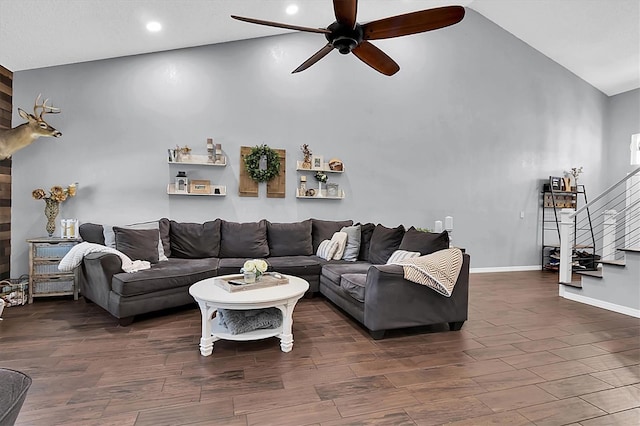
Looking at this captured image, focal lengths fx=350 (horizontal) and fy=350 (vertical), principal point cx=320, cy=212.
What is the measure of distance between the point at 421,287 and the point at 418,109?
386 centimetres

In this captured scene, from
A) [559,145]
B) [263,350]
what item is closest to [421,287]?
[263,350]

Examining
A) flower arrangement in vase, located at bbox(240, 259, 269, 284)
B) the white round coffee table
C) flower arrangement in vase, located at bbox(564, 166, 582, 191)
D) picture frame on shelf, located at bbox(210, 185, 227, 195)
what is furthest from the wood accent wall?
flower arrangement in vase, located at bbox(564, 166, 582, 191)

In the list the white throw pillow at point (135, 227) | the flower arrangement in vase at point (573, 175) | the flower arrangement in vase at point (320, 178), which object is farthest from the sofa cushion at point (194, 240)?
the flower arrangement in vase at point (573, 175)

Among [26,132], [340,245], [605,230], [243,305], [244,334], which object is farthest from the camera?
[605,230]

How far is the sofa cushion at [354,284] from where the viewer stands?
3221 mm

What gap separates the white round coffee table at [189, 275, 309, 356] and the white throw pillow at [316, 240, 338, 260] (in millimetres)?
1568

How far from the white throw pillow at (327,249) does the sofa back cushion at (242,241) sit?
722mm

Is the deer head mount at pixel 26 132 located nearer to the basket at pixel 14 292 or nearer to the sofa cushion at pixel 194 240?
the basket at pixel 14 292

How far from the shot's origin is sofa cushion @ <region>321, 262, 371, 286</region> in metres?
3.78

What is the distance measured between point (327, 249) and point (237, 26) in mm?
3160

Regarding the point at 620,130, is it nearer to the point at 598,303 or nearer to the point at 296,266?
the point at 598,303

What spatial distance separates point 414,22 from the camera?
7.98ft

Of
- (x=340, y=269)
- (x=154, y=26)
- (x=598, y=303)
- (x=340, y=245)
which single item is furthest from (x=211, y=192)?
(x=598, y=303)

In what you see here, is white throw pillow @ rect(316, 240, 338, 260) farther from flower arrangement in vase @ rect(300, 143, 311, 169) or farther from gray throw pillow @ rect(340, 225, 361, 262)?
flower arrangement in vase @ rect(300, 143, 311, 169)
